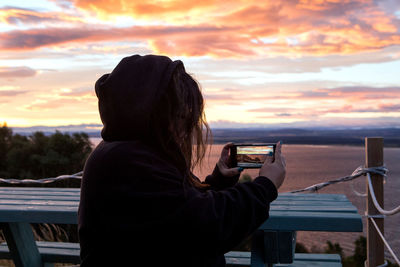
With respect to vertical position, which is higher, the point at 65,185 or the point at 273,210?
Answer: the point at 273,210

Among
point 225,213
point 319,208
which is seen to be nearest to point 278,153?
point 225,213

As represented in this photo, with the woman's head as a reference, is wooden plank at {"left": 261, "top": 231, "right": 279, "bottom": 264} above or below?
below

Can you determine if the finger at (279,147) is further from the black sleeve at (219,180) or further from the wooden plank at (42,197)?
the wooden plank at (42,197)

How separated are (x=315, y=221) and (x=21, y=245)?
1.92 metres

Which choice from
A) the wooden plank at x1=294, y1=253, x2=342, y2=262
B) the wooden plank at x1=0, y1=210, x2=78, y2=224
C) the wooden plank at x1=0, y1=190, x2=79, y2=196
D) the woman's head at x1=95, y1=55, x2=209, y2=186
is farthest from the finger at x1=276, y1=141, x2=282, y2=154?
the wooden plank at x1=0, y1=190, x2=79, y2=196

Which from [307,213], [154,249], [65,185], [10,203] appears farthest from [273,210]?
[65,185]

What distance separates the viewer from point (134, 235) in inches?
56.1

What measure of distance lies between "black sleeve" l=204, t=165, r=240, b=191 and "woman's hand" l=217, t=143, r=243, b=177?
22 millimetres

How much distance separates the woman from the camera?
4.59 ft

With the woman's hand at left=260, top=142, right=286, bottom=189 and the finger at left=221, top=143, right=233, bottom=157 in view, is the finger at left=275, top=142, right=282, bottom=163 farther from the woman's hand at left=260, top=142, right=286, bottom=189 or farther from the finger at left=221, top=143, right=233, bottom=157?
the finger at left=221, top=143, right=233, bottom=157

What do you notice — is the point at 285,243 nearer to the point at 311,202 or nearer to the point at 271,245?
the point at 271,245

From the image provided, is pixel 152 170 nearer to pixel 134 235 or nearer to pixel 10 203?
pixel 134 235

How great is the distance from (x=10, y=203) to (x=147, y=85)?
1.53 metres

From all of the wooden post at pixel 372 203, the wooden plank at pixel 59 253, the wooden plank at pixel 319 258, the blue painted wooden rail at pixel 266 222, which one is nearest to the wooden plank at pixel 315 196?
the blue painted wooden rail at pixel 266 222
